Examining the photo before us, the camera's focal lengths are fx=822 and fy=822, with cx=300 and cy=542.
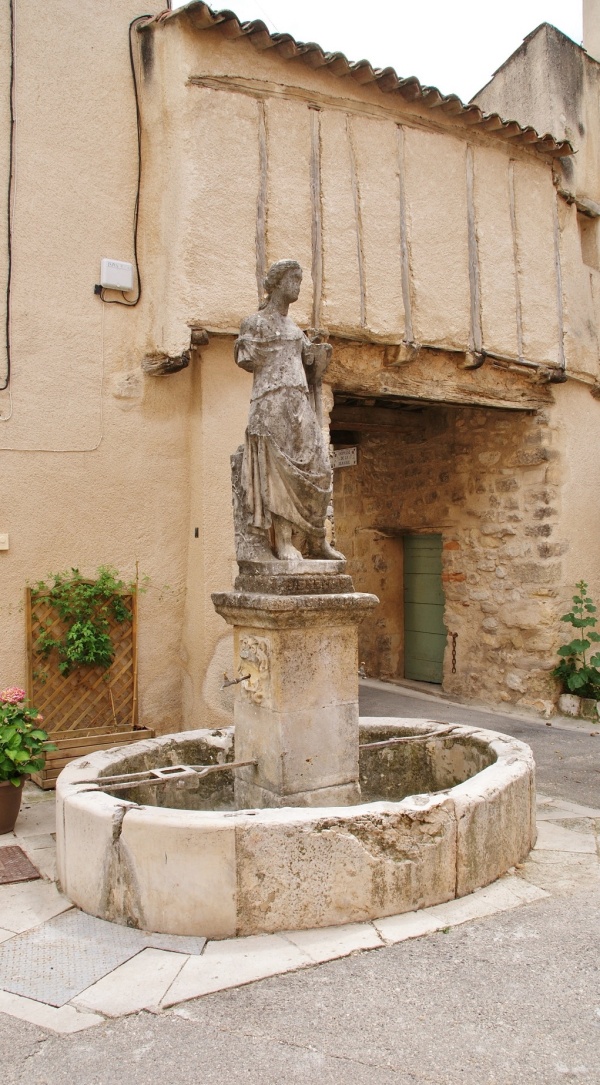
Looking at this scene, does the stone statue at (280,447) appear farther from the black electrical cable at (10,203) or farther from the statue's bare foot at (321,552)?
the black electrical cable at (10,203)

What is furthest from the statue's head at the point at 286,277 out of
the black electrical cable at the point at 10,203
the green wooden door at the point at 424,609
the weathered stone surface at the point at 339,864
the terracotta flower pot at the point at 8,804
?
the green wooden door at the point at 424,609

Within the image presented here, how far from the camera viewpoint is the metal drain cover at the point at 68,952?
2650 mm

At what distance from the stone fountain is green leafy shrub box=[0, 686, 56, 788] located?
47 centimetres

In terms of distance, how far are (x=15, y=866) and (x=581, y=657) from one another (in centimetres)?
536

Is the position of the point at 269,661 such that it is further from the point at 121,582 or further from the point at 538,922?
the point at 121,582

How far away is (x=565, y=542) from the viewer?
7.57 m

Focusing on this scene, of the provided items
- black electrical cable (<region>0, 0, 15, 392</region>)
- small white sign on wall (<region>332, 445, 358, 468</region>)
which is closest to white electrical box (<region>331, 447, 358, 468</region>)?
small white sign on wall (<region>332, 445, 358, 468</region>)

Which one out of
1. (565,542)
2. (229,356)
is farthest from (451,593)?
(229,356)

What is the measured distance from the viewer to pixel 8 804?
4.27 metres

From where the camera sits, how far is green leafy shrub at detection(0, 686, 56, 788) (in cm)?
422

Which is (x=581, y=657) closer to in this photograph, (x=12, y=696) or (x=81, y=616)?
(x=81, y=616)

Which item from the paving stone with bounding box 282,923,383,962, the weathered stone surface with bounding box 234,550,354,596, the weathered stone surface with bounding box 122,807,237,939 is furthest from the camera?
the weathered stone surface with bounding box 234,550,354,596

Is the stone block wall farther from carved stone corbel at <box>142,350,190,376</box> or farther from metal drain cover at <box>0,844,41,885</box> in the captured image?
metal drain cover at <box>0,844,41,885</box>

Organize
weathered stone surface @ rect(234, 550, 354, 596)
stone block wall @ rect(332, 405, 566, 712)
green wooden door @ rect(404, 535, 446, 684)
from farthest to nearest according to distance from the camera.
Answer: green wooden door @ rect(404, 535, 446, 684) < stone block wall @ rect(332, 405, 566, 712) < weathered stone surface @ rect(234, 550, 354, 596)
